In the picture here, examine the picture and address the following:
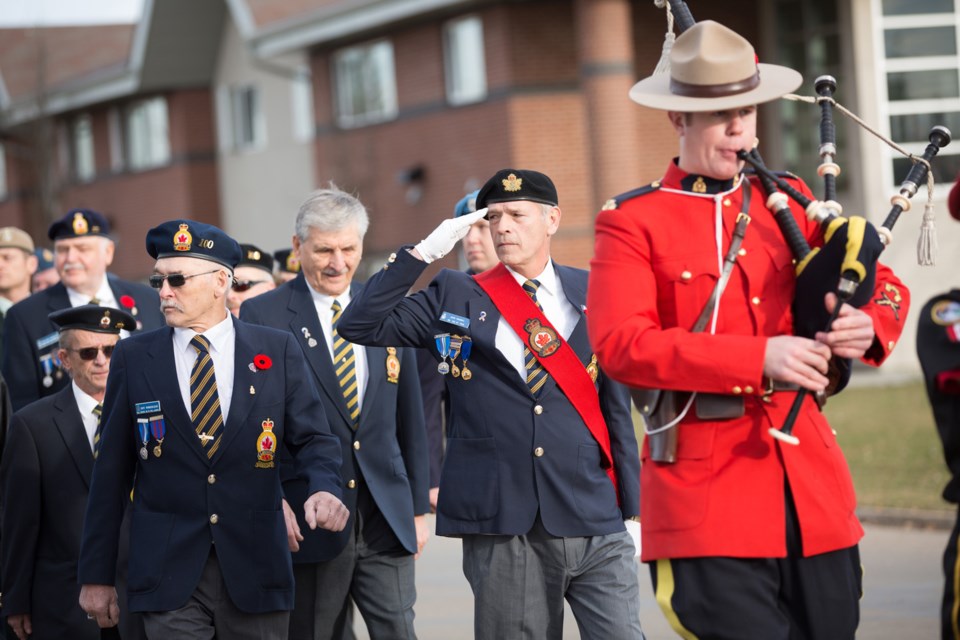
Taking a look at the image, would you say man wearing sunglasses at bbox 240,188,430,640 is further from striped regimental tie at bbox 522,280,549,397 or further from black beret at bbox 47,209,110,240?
black beret at bbox 47,209,110,240

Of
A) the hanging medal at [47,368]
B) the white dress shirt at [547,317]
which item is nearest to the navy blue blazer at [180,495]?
the white dress shirt at [547,317]

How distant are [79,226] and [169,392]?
3.47 metres

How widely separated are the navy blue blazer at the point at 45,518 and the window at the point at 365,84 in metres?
21.1

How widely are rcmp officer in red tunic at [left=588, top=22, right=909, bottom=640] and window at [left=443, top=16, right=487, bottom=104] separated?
68.4ft

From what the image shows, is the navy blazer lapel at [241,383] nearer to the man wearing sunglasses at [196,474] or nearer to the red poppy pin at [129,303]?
the man wearing sunglasses at [196,474]

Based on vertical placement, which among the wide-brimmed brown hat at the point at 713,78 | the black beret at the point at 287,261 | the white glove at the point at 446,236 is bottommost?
the black beret at the point at 287,261

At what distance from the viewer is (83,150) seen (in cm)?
3878

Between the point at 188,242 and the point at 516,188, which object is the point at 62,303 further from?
the point at 516,188

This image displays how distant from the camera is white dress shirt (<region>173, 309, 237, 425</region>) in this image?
6125mm

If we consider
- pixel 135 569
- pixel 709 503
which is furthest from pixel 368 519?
pixel 709 503

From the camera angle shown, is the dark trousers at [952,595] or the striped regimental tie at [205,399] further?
the striped regimental tie at [205,399]

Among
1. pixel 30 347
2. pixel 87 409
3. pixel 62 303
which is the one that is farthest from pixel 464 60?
pixel 87 409

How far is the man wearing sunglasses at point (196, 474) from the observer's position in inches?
234

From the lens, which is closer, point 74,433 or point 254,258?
point 74,433
